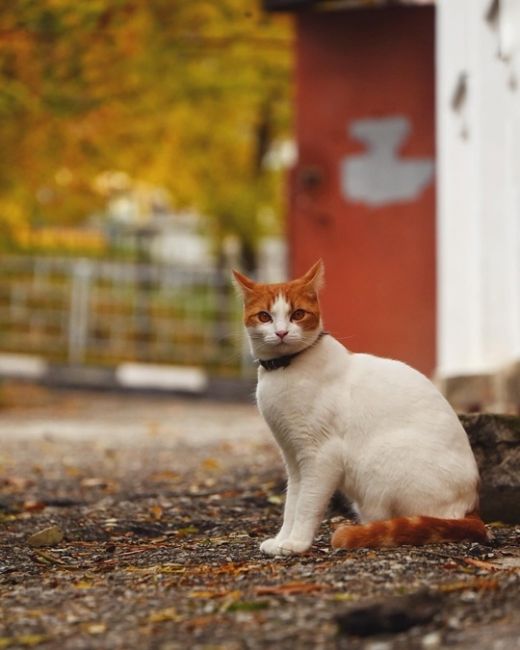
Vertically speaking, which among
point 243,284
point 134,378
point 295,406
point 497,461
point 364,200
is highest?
point 364,200

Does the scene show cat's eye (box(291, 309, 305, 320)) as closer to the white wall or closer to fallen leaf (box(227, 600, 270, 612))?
fallen leaf (box(227, 600, 270, 612))

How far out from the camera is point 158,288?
19.3 metres

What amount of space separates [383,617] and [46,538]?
217cm

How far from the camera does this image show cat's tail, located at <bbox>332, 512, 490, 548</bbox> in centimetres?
387

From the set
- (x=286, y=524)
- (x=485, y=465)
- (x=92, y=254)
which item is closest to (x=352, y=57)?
(x=485, y=465)

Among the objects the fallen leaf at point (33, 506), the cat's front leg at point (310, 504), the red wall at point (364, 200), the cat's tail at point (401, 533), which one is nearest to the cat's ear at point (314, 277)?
the cat's front leg at point (310, 504)

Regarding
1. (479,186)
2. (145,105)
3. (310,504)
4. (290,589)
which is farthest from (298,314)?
(145,105)

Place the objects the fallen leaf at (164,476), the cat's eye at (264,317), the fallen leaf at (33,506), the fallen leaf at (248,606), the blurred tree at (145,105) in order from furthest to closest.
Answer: the blurred tree at (145,105)
the fallen leaf at (164,476)
the fallen leaf at (33,506)
the cat's eye at (264,317)
the fallen leaf at (248,606)

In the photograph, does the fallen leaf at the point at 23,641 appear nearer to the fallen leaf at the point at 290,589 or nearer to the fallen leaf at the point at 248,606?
the fallen leaf at the point at 248,606

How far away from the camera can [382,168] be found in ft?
36.7

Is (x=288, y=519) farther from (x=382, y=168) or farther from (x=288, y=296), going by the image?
(x=382, y=168)

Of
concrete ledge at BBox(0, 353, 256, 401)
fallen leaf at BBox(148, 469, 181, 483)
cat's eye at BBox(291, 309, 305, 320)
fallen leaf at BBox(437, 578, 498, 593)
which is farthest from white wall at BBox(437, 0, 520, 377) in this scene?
concrete ledge at BBox(0, 353, 256, 401)

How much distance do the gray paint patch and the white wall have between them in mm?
1057

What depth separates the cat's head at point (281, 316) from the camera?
4.08 meters
